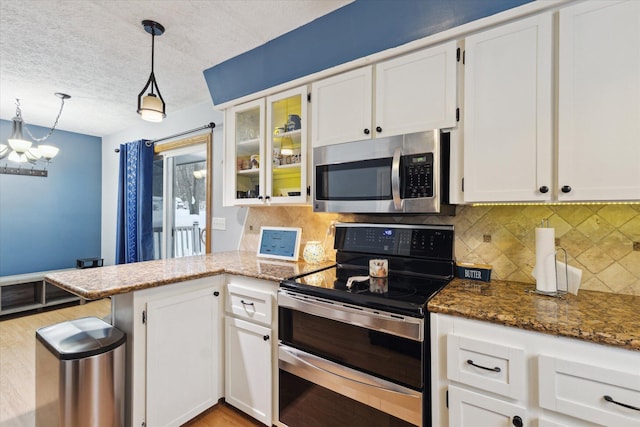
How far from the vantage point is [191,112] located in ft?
10.9

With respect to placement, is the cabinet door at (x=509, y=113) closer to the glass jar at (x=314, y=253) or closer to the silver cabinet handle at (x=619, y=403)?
the silver cabinet handle at (x=619, y=403)

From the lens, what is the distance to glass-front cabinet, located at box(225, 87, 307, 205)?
2.10 meters

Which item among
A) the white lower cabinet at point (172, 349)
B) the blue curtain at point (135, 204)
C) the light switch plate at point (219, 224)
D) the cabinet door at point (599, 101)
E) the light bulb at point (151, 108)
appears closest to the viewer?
the cabinet door at point (599, 101)

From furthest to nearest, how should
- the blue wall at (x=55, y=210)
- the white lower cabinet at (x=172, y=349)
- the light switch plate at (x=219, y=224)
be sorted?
the blue wall at (x=55, y=210), the light switch plate at (x=219, y=224), the white lower cabinet at (x=172, y=349)

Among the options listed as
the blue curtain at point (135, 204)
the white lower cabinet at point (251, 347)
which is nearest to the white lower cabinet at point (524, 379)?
the white lower cabinet at point (251, 347)

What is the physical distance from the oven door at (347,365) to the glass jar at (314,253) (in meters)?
0.51

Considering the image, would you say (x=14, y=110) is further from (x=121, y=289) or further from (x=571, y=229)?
(x=571, y=229)

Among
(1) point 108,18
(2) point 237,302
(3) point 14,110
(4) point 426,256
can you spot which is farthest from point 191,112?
(4) point 426,256

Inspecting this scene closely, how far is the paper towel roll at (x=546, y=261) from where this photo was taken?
1.32 meters

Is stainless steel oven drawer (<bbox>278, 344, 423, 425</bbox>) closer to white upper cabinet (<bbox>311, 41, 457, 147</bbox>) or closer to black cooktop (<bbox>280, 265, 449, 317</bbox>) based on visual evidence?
black cooktop (<bbox>280, 265, 449, 317</bbox>)

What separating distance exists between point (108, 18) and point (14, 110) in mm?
2824

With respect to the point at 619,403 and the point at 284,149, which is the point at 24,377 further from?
the point at 619,403

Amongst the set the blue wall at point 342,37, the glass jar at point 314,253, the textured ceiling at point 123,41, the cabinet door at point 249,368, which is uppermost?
the textured ceiling at point 123,41

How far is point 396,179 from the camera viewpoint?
1.57 metres
